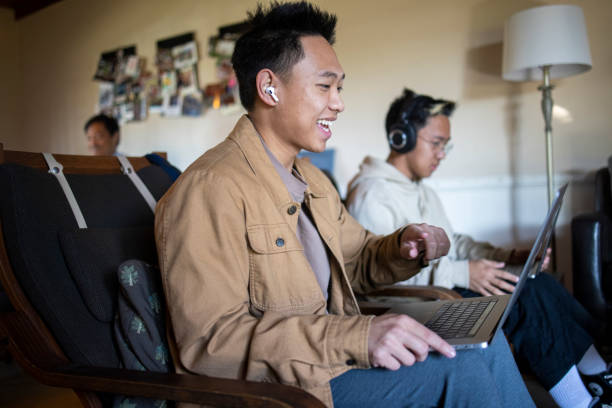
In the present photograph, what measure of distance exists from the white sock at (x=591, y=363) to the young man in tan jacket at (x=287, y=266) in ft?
2.34

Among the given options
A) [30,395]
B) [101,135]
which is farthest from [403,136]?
[101,135]

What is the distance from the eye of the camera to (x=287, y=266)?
105cm

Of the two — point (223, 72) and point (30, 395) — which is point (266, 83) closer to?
point (30, 395)

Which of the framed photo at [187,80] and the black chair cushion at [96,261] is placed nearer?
the black chair cushion at [96,261]

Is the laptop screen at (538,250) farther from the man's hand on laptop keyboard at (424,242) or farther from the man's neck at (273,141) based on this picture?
the man's neck at (273,141)

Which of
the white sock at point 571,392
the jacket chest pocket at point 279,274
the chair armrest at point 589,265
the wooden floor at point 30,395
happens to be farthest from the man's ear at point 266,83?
the chair armrest at point 589,265

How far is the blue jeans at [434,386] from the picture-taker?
36.4 inches

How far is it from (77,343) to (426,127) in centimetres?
152

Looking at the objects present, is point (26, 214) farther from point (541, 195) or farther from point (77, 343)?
point (541, 195)

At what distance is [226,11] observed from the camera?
13.2 ft

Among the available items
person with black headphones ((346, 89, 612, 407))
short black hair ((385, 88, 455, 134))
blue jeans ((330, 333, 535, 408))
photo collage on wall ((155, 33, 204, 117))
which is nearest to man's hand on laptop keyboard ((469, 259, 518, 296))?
person with black headphones ((346, 89, 612, 407))

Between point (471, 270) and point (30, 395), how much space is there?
1833mm

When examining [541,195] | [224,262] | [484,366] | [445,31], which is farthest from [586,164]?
[224,262]

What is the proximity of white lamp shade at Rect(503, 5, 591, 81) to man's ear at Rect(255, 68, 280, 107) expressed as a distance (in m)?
1.70
